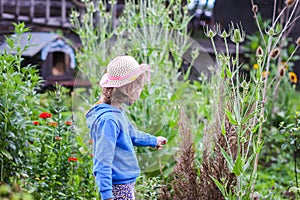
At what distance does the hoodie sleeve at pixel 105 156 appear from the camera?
2396mm

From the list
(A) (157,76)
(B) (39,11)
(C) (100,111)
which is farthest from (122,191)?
(B) (39,11)

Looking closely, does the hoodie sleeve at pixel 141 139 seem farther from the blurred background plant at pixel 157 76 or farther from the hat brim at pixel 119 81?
the blurred background plant at pixel 157 76

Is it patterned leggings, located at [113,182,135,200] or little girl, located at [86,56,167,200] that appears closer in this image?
little girl, located at [86,56,167,200]

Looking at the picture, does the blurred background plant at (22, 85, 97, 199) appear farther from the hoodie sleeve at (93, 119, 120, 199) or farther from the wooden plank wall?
the wooden plank wall

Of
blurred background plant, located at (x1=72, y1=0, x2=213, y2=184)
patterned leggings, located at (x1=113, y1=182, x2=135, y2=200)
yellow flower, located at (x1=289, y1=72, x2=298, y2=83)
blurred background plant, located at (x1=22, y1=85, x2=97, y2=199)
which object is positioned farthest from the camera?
yellow flower, located at (x1=289, y1=72, x2=298, y2=83)

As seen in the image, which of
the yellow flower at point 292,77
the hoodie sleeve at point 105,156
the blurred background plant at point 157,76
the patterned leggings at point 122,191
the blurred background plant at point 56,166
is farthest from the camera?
the yellow flower at point 292,77

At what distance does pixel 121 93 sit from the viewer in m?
2.49

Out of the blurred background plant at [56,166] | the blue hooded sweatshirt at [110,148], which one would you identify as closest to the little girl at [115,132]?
the blue hooded sweatshirt at [110,148]

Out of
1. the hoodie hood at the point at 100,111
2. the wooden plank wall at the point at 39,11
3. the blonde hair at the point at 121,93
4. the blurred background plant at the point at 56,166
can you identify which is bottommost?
the blurred background plant at the point at 56,166

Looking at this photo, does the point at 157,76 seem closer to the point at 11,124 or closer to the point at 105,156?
the point at 11,124

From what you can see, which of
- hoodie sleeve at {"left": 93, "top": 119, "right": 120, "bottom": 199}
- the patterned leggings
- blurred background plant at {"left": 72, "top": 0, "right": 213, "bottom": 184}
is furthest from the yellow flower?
hoodie sleeve at {"left": 93, "top": 119, "right": 120, "bottom": 199}

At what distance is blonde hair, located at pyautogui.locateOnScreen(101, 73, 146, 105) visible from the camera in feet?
8.16

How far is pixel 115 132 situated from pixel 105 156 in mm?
113

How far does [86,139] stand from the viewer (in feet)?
13.0
